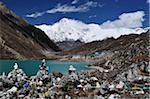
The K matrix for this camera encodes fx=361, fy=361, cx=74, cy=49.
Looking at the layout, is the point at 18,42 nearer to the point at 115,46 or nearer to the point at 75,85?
the point at 115,46

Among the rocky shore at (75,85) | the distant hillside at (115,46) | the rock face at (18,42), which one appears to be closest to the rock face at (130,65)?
the rocky shore at (75,85)

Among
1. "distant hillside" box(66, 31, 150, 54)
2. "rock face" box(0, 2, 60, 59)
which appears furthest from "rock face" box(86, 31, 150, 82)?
"rock face" box(0, 2, 60, 59)

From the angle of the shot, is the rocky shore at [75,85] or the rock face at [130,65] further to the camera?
the rock face at [130,65]

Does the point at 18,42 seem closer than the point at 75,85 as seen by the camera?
No

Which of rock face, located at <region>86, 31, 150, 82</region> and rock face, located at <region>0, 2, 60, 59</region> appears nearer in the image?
rock face, located at <region>86, 31, 150, 82</region>

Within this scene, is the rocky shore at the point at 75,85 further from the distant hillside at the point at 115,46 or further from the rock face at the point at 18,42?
the rock face at the point at 18,42

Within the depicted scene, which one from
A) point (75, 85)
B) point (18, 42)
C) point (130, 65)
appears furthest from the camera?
point (18, 42)

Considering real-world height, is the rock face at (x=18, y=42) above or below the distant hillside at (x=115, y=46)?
above

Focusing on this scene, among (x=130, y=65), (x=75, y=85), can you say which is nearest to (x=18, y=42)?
(x=130, y=65)

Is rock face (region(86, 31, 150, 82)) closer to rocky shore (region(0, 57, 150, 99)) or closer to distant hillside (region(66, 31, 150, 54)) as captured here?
rocky shore (region(0, 57, 150, 99))

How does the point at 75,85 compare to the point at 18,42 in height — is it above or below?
below

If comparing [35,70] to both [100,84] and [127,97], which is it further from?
[127,97]

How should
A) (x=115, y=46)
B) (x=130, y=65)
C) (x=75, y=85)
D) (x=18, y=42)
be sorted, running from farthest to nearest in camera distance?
(x=18, y=42) < (x=115, y=46) < (x=130, y=65) < (x=75, y=85)
